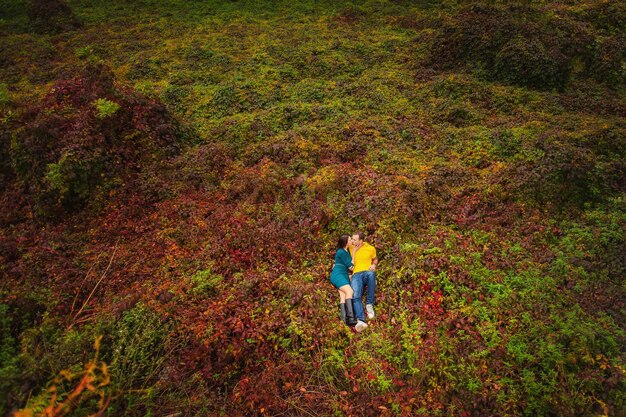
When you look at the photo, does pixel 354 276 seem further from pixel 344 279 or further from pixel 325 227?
pixel 325 227

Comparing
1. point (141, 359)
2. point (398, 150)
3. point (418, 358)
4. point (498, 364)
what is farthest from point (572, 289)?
point (141, 359)

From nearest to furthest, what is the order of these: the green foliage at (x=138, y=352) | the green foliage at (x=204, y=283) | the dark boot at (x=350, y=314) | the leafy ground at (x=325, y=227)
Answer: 1. the green foliage at (x=138, y=352)
2. the leafy ground at (x=325, y=227)
3. the dark boot at (x=350, y=314)
4. the green foliage at (x=204, y=283)

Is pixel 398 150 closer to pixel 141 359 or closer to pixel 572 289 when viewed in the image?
pixel 572 289

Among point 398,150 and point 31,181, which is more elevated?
point 31,181

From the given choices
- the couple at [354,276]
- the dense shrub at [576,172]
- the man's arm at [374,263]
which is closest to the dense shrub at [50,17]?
the couple at [354,276]

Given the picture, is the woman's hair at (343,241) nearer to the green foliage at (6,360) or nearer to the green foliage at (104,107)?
the green foliage at (6,360)

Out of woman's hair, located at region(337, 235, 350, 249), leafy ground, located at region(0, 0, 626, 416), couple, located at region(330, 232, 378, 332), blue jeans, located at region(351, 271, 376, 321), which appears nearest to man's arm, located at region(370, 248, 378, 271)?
couple, located at region(330, 232, 378, 332)
